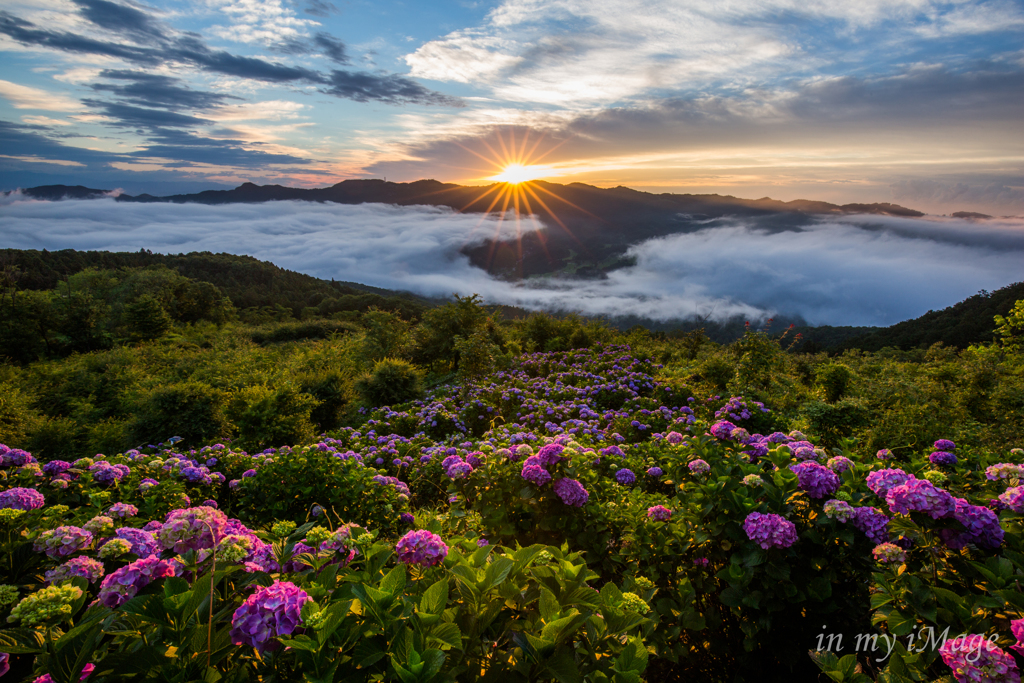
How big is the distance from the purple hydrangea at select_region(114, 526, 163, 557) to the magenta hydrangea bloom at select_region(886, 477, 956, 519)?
3.26 meters

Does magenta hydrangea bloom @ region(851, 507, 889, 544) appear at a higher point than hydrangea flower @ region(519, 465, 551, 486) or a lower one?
higher

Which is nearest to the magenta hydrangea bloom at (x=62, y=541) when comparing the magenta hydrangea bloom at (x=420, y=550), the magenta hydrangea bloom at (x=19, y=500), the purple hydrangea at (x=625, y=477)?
the magenta hydrangea bloom at (x=19, y=500)

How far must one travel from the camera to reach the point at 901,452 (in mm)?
5566

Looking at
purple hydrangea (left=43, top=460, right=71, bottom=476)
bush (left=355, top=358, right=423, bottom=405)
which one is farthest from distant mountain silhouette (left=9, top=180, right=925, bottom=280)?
purple hydrangea (left=43, top=460, right=71, bottom=476)

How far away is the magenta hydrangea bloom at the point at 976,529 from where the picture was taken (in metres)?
1.96

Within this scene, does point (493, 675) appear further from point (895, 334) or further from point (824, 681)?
point (895, 334)

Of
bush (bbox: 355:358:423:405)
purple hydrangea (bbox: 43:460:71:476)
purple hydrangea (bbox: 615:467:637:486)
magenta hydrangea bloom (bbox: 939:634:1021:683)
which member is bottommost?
bush (bbox: 355:358:423:405)

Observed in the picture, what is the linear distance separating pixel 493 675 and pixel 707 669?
1.81 metres

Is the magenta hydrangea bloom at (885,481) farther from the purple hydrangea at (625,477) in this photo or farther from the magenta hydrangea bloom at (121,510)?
the magenta hydrangea bloom at (121,510)

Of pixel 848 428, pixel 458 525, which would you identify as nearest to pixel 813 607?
pixel 458 525

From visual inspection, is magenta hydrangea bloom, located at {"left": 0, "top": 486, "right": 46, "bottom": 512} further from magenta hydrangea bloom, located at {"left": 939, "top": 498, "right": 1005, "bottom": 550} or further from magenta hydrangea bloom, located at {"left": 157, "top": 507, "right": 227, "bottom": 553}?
magenta hydrangea bloom, located at {"left": 939, "top": 498, "right": 1005, "bottom": 550}

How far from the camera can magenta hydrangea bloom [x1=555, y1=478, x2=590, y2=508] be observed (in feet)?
8.92

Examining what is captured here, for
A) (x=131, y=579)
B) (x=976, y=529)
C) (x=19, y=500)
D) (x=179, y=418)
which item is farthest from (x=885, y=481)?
(x=179, y=418)

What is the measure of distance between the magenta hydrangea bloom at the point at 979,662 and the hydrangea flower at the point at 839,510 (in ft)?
1.83
